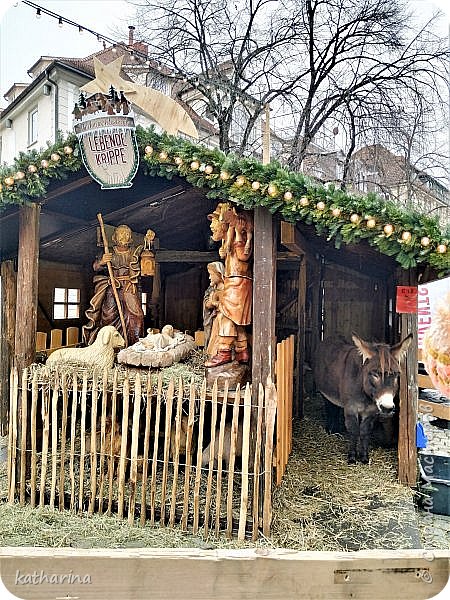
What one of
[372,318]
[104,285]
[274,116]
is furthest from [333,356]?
[274,116]

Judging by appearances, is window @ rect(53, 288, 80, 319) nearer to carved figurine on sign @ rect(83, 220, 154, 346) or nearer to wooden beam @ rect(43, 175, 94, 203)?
Result: carved figurine on sign @ rect(83, 220, 154, 346)

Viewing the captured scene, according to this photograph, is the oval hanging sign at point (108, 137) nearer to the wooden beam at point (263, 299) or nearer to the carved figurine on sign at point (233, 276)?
the carved figurine on sign at point (233, 276)

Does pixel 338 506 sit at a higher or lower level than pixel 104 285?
lower

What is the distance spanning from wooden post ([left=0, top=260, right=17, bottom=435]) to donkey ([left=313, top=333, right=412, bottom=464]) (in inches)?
171

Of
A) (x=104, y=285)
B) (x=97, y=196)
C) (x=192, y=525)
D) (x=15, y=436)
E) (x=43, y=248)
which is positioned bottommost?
(x=192, y=525)

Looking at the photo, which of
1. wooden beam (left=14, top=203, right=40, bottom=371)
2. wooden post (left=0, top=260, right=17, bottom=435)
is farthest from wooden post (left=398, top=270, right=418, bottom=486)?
wooden post (left=0, top=260, right=17, bottom=435)

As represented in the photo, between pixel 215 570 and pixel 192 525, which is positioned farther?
pixel 192 525

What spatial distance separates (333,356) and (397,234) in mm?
3127

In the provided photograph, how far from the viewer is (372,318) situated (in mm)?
8422

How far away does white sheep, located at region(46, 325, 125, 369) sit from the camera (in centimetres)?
506

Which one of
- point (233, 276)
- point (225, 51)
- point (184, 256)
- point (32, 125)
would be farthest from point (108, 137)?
point (225, 51)

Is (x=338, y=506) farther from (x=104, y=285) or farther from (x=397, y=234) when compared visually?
(x=104, y=285)

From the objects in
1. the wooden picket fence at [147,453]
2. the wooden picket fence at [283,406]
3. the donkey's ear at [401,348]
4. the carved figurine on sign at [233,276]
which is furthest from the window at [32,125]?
the donkey's ear at [401,348]

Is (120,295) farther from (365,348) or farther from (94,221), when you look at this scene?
(365,348)
